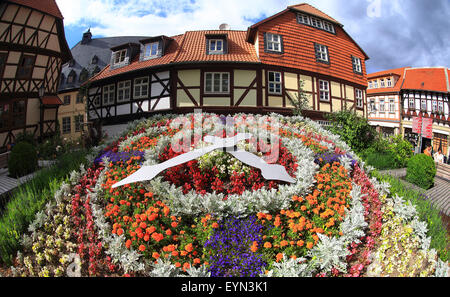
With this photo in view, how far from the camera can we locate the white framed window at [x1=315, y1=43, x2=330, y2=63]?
45.7ft

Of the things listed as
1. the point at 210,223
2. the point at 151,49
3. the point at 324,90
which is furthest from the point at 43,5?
the point at 324,90

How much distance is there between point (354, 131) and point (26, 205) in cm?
1138

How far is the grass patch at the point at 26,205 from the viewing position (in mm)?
3534

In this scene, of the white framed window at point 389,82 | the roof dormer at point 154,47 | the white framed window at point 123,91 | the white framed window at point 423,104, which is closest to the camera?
the white framed window at point 123,91

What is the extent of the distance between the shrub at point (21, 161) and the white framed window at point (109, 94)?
734cm

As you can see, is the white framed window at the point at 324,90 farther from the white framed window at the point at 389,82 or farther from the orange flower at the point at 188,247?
the orange flower at the point at 188,247

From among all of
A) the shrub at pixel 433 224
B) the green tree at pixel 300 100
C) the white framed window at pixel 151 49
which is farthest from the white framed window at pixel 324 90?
the white framed window at pixel 151 49

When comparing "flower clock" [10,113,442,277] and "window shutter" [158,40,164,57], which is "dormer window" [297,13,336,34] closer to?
"window shutter" [158,40,164,57]

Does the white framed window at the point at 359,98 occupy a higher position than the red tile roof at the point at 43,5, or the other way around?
the red tile roof at the point at 43,5

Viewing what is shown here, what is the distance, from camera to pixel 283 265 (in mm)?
2811

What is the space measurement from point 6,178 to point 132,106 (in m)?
7.26
